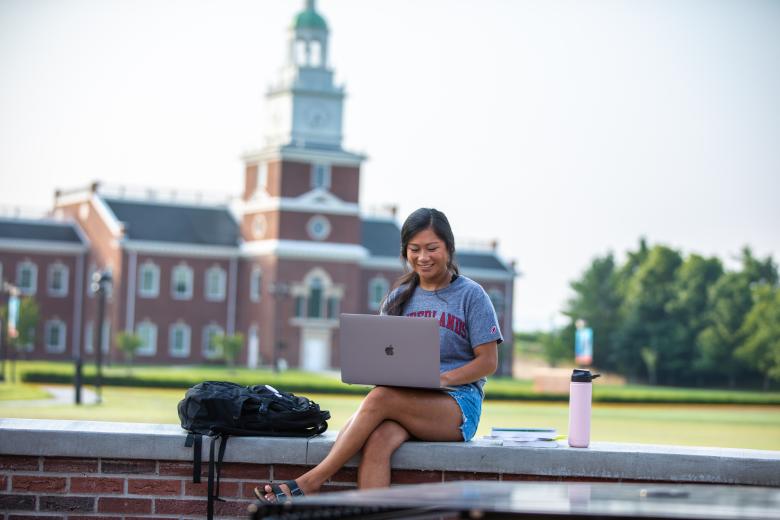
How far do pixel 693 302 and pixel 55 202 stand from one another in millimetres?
31918

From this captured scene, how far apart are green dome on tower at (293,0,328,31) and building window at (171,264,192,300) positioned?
1238 centimetres

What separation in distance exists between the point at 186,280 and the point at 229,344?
5470 mm

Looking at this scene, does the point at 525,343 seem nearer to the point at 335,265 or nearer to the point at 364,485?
the point at 335,265

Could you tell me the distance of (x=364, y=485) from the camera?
5.18 meters

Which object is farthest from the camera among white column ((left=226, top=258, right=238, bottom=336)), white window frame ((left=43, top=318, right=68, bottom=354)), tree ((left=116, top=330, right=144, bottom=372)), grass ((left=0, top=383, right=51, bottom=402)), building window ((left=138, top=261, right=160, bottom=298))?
white column ((left=226, top=258, right=238, bottom=336))

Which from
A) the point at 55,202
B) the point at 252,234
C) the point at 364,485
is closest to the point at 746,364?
the point at 252,234

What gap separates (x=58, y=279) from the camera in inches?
2239

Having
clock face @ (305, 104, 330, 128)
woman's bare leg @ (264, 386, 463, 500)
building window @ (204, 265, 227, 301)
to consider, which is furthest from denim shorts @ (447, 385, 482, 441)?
clock face @ (305, 104, 330, 128)

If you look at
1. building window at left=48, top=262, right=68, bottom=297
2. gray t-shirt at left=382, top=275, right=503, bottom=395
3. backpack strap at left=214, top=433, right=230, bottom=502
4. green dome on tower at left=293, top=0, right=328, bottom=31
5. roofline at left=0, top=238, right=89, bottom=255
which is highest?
green dome on tower at left=293, top=0, right=328, bottom=31

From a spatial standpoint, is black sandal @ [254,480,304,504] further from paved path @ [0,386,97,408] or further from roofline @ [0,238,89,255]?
roofline @ [0,238,89,255]

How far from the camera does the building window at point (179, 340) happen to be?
5566 centimetres

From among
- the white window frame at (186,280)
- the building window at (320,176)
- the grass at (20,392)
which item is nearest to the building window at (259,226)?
the building window at (320,176)

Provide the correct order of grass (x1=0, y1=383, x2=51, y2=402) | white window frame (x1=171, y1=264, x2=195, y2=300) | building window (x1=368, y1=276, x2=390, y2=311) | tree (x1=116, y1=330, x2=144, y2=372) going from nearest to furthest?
1. grass (x1=0, y1=383, x2=51, y2=402)
2. tree (x1=116, y1=330, x2=144, y2=372)
3. white window frame (x1=171, y1=264, x2=195, y2=300)
4. building window (x1=368, y1=276, x2=390, y2=311)

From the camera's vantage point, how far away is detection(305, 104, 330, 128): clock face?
191ft
